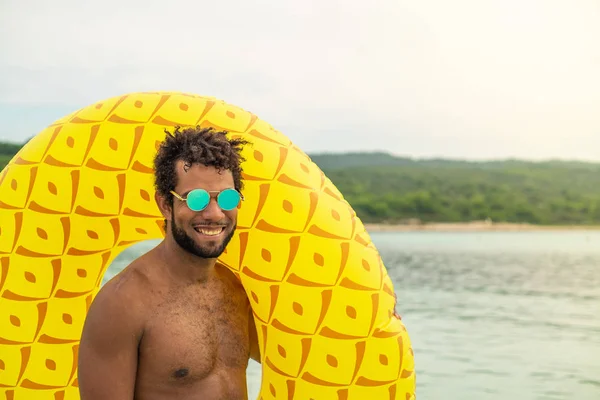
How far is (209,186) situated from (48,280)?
1.29 meters

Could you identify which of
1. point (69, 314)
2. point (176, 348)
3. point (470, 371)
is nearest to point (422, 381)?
point (470, 371)

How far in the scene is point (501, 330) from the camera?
50.1 feet

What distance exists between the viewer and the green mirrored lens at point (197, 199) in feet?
8.27

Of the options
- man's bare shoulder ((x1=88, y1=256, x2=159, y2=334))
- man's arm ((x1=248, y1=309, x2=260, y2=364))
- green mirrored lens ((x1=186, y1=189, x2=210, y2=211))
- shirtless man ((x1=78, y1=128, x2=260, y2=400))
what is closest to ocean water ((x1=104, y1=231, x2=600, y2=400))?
man's arm ((x1=248, y1=309, x2=260, y2=364))

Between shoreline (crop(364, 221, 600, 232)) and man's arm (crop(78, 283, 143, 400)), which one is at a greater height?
man's arm (crop(78, 283, 143, 400))

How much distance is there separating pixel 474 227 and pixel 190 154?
6802 centimetres

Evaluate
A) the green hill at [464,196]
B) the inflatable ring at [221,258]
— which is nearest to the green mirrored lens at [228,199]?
the inflatable ring at [221,258]

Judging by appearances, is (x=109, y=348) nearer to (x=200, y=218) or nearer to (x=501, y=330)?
(x=200, y=218)

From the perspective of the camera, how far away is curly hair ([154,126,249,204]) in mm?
2582

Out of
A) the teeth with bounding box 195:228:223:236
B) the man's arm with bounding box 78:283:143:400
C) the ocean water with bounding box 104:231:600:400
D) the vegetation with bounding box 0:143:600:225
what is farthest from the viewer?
the vegetation with bounding box 0:143:600:225

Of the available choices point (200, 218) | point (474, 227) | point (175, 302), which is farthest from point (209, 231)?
point (474, 227)

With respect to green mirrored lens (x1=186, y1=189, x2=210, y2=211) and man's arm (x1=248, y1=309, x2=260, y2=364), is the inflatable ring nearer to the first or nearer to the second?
man's arm (x1=248, y1=309, x2=260, y2=364)

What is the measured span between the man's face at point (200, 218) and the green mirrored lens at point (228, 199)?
1 cm

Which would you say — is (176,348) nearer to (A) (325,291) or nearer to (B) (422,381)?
(A) (325,291)
